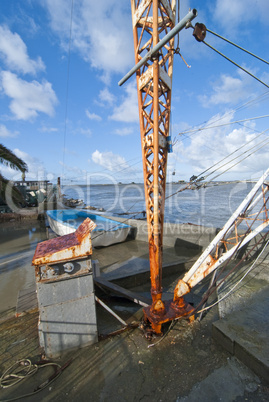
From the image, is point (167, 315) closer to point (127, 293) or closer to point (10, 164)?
point (127, 293)

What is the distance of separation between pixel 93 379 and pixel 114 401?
582 mm

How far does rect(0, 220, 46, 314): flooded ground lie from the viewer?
782cm

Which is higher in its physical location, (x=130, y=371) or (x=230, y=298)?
(x=230, y=298)

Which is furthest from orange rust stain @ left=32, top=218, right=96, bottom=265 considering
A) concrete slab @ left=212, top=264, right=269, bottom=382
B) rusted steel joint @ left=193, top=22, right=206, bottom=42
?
rusted steel joint @ left=193, top=22, right=206, bottom=42

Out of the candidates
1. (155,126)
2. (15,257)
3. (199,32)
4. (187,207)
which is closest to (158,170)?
(155,126)

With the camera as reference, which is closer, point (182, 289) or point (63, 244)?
point (63, 244)

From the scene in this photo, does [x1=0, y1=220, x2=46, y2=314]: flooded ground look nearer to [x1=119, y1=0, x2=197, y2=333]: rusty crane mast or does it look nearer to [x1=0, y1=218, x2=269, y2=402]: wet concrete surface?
[x1=0, y1=218, x2=269, y2=402]: wet concrete surface

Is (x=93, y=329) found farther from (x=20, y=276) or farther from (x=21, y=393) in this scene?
(x=20, y=276)

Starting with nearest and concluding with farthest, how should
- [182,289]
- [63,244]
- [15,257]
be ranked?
[63,244] → [182,289] → [15,257]

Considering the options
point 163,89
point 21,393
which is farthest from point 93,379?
point 163,89

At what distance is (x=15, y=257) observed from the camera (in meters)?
11.8

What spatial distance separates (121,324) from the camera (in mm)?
5172

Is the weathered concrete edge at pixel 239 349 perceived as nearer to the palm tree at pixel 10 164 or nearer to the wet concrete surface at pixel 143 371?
the wet concrete surface at pixel 143 371

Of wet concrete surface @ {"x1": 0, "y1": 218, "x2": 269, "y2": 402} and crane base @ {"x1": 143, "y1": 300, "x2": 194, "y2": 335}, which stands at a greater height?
crane base @ {"x1": 143, "y1": 300, "x2": 194, "y2": 335}
